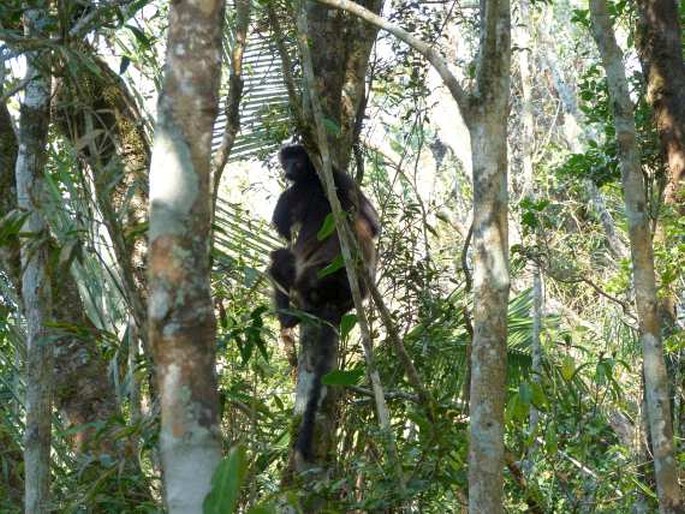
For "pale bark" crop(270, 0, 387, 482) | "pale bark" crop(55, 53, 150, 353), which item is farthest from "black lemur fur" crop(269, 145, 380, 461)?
"pale bark" crop(55, 53, 150, 353)

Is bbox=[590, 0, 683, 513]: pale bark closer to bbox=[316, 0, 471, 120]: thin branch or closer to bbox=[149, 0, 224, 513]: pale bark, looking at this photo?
bbox=[316, 0, 471, 120]: thin branch

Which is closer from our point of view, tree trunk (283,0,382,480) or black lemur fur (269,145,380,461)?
Answer: tree trunk (283,0,382,480)

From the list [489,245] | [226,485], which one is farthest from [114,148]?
[226,485]

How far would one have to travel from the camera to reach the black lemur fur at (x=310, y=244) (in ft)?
19.1

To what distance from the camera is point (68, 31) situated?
3.75 metres

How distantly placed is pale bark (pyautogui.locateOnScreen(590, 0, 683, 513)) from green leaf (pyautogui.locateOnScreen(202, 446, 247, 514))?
10.7ft

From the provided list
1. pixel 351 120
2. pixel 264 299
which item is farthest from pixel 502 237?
pixel 264 299

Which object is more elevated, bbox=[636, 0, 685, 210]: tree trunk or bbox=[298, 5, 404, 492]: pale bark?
bbox=[636, 0, 685, 210]: tree trunk

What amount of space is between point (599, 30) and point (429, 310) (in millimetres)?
1726

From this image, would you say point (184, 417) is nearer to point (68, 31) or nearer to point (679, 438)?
point (68, 31)

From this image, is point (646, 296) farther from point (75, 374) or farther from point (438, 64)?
point (75, 374)

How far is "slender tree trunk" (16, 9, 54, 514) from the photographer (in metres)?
3.79

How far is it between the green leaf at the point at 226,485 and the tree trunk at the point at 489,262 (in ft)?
4.61

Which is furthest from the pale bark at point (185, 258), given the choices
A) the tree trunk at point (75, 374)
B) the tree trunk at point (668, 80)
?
the tree trunk at point (668, 80)
